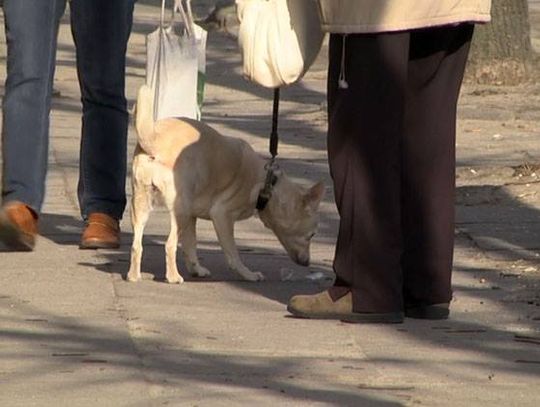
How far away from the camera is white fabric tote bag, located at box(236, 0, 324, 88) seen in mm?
6328

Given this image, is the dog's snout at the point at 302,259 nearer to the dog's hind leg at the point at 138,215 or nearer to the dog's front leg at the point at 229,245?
the dog's front leg at the point at 229,245

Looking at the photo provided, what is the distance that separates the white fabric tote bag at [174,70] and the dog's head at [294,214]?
2.20ft

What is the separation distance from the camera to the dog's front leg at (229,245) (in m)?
7.27

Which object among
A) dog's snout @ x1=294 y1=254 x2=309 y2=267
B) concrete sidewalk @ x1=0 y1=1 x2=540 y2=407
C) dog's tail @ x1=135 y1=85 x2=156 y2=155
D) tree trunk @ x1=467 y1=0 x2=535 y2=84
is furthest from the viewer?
tree trunk @ x1=467 y1=0 x2=535 y2=84

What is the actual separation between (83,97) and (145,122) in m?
1.07

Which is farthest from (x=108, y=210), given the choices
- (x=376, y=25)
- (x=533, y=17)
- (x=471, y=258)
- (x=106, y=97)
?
(x=533, y=17)

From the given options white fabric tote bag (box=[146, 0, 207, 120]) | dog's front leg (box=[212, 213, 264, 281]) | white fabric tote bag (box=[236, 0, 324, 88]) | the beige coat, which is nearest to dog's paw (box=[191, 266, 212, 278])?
dog's front leg (box=[212, 213, 264, 281])

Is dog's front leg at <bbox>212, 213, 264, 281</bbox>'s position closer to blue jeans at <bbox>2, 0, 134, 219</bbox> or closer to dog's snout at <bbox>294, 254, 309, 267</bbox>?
dog's snout at <bbox>294, 254, 309, 267</bbox>

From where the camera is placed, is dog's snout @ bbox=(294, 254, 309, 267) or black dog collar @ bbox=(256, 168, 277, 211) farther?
dog's snout @ bbox=(294, 254, 309, 267)

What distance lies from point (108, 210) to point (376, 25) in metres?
2.20

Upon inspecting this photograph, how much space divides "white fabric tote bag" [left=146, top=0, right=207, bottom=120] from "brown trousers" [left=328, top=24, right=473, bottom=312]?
4.65 feet

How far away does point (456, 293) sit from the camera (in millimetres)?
7066

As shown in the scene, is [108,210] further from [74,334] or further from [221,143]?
[74,334]

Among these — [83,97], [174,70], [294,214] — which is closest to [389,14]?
[294,214]
